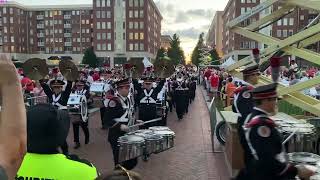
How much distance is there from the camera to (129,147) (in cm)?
748

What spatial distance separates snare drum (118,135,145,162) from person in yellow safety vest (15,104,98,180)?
182 inches

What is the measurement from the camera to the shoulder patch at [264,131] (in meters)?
4.04

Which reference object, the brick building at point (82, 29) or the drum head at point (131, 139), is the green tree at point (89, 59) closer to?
the brick building at point (82, 29)

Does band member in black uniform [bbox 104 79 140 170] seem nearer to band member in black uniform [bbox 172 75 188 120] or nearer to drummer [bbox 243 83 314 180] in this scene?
drummer [bbox 243 83 314 180]

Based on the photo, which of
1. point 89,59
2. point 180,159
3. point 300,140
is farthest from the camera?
point 89,59

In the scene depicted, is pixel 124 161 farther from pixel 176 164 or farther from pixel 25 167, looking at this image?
pixel 25 167

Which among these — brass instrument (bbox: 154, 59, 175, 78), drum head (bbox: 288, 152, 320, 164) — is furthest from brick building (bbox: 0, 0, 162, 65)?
drum head (bbox: 288, 152, 320, 164)

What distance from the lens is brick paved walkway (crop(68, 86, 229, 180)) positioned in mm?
9273

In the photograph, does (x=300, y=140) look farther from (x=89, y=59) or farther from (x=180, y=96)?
(x=89, y=59)

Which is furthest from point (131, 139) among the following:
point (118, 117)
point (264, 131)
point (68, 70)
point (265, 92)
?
point (68, 70)

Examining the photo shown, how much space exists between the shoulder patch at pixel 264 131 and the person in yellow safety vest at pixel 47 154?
1.81m

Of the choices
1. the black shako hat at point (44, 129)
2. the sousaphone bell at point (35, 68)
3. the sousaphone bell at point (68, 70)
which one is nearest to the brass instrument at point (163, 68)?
the sousaphone bell at point (68, 70)

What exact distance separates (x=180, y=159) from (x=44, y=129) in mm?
8189

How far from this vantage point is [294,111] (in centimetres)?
1291
